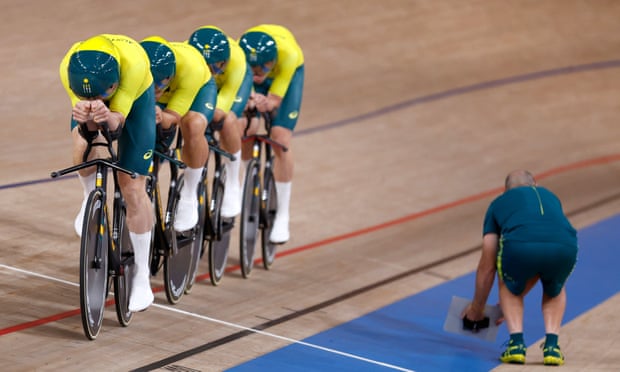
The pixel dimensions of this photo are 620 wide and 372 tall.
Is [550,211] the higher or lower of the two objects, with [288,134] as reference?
lower

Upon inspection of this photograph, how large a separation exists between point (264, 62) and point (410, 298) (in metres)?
1.54

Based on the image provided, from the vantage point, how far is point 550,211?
465 cm

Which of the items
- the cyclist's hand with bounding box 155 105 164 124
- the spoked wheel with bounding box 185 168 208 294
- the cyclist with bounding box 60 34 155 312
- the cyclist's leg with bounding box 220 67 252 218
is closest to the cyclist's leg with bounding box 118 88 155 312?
the cyclist with bounding box 60 34 155 312

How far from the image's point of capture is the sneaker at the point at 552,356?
4555mm

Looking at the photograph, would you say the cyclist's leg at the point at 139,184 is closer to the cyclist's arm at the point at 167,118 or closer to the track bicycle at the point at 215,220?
the cyclist's arm at the point at 167,118

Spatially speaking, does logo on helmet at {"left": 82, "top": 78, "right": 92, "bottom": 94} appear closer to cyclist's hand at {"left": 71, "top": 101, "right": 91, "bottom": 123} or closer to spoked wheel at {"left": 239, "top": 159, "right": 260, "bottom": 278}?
cyclist's hand at {"left": 71, "top": 101, "right": 91, "bottom": 123}

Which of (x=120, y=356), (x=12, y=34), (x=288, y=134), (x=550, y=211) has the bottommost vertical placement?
(x=120, y=356)

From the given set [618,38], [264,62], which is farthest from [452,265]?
[618,38]

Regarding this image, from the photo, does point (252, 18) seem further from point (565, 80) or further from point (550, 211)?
point (550, 211)

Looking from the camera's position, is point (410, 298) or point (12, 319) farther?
point (410, 298)

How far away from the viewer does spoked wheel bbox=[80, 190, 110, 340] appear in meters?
4.05

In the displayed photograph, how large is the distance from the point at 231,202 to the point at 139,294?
51.7 inches

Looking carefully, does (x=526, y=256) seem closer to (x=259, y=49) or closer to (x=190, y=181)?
(x=190, y=181)

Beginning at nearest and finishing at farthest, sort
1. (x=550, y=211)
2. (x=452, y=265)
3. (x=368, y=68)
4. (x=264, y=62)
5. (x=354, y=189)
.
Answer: (x=550, y=211) < (x=264, y=62) < (x=452, y=265) < (x=354, y=189) < (x=368, y=68)
